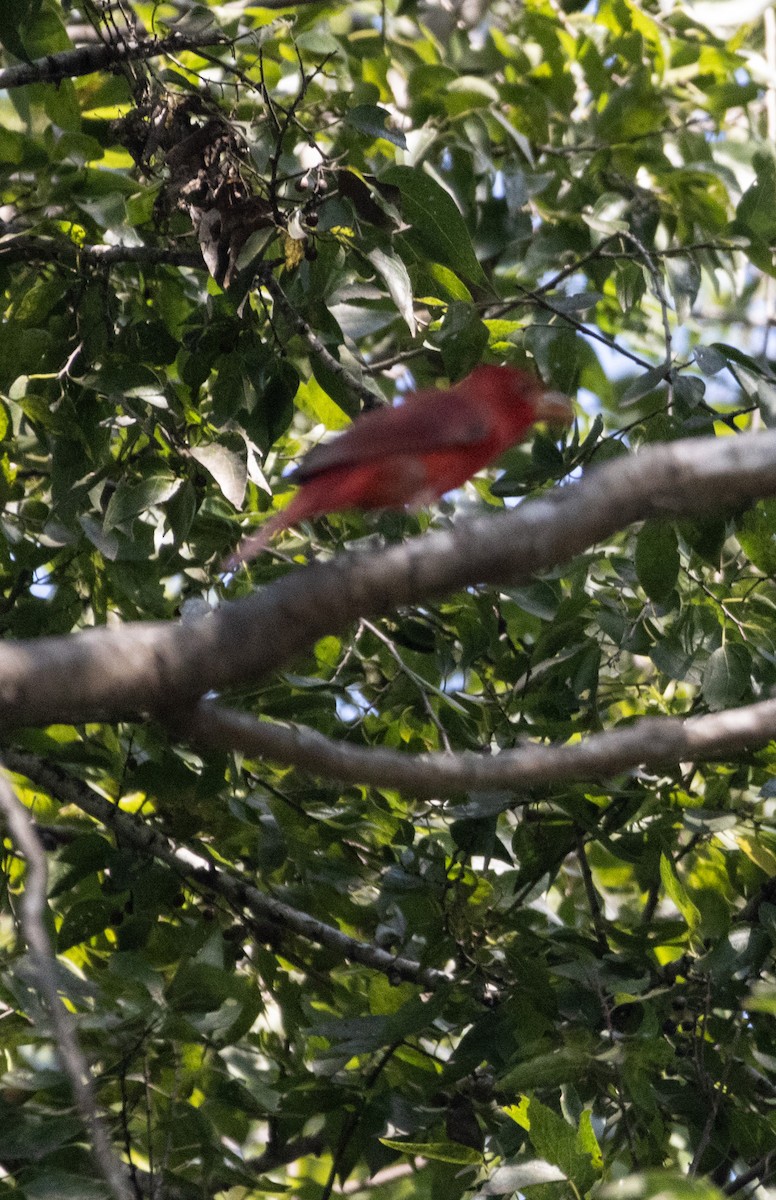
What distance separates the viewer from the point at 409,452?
2678 millimetres

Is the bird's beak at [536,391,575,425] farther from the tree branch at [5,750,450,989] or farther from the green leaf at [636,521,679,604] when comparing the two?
the tree branch at [5,750,450,989]

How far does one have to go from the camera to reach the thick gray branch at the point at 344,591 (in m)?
1.28

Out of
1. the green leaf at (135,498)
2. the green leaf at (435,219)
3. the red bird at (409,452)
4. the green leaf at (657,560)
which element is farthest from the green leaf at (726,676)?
the green leaf at (135,498)

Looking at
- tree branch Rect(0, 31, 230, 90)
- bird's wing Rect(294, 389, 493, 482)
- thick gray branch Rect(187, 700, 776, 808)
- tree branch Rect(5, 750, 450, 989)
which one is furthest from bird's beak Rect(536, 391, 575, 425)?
thick gray branch Rect(187, 700, 776, 808)

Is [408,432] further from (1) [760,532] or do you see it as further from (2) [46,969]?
(2) [46,969]

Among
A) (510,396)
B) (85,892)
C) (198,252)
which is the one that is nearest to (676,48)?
(510,396)

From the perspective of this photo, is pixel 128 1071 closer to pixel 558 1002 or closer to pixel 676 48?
pixel 558 1002

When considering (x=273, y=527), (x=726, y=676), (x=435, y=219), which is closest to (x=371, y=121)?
(x=435, y=219)

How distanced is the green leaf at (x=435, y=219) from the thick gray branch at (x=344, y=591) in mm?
1264

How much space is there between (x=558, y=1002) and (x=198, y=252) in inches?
68.4

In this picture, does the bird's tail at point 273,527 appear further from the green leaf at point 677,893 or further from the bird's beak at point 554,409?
the green leaf at point 677,893

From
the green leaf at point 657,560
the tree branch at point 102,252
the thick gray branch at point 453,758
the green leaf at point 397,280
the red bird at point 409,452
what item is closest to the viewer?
the thick gray branch at point 453,758

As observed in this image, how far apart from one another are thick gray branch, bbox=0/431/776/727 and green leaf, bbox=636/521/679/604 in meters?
0.78

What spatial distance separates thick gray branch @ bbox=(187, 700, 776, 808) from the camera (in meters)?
1.42
